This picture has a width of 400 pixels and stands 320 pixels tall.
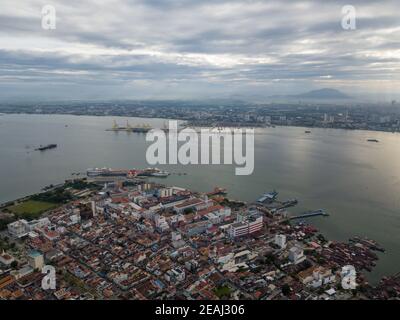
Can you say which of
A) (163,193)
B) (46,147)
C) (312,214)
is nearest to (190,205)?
(163,193)

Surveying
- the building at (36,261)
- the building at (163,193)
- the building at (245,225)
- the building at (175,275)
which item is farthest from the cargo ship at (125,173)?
the building at (175,275)

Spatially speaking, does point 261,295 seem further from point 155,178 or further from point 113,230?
point 155,178

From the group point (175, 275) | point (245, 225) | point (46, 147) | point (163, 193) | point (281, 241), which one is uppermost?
point (46, 147)

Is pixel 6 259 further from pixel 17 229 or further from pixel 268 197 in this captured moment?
pixel 268 197

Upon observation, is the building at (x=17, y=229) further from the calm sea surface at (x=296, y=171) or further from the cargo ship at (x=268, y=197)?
the cargo ship at (x=268, y=197)
